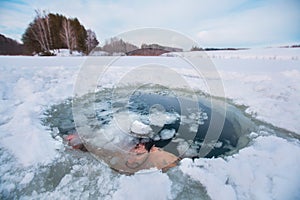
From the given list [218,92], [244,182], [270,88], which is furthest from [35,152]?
[270,88]

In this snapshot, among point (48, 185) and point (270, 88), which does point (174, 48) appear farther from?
point (48, 185)

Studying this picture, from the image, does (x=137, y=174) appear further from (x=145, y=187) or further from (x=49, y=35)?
(x=49, y=35)

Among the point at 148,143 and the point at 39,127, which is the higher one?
the point at 39,127

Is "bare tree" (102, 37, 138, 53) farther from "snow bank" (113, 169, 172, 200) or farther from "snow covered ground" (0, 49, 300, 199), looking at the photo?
"snow bank" (113, 169, 172, 200)

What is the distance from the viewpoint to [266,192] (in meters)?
1.36

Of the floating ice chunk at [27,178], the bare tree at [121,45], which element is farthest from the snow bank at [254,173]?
the bare tree at [121,45]

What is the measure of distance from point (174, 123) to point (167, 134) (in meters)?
0.48

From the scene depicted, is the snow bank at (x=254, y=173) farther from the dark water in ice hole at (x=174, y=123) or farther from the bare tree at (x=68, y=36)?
the bare tree at (x=68, y=36)

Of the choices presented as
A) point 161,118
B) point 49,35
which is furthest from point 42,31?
point 161,118

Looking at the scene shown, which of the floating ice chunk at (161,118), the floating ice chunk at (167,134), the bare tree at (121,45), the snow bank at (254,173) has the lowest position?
the floating ice chunk at (167,134)

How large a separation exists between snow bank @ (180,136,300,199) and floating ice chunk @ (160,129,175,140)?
2.89 ft

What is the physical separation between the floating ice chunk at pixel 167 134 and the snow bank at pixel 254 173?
88 cm

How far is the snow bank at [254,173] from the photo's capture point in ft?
4.47

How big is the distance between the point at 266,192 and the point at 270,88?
13.2 feet
